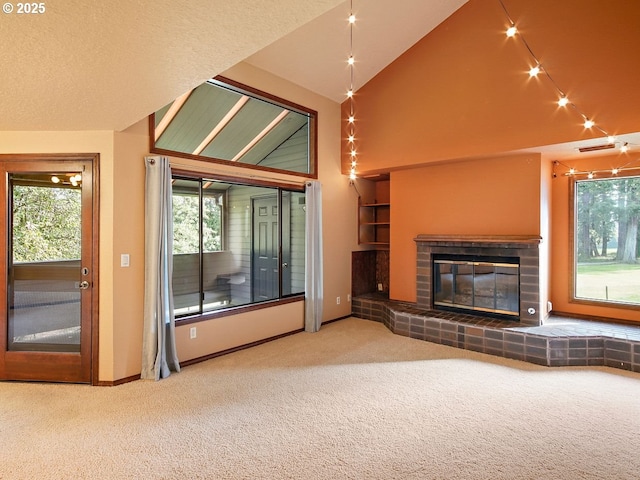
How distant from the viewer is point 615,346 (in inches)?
146

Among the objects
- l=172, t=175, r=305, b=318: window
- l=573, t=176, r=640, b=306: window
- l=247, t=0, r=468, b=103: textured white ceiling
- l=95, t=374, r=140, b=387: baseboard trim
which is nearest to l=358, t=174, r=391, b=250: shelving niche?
l=172, t=175, r=305, b=318: window

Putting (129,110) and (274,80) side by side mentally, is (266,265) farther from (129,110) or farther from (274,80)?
(129,110)

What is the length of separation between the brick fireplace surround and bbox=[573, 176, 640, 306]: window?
1.58 feet

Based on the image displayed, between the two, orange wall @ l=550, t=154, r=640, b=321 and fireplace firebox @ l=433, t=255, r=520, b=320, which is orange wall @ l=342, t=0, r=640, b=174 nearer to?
orange wall @ l=550, t=154, r=640, b=321

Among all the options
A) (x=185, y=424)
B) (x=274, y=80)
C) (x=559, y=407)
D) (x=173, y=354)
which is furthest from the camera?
(x=274, y=80)

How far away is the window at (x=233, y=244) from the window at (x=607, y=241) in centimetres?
386

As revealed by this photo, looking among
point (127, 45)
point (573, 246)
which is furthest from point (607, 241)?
point (127, 45)

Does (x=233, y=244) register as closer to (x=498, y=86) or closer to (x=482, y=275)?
(x=482, y=275)

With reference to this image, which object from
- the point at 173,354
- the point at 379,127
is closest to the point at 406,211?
the point at 379,127

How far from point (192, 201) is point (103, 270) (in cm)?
122

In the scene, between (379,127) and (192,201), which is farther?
(379,127)

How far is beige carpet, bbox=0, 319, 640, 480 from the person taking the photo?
215cm

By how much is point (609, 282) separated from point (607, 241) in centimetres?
54

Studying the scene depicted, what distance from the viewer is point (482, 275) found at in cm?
476
